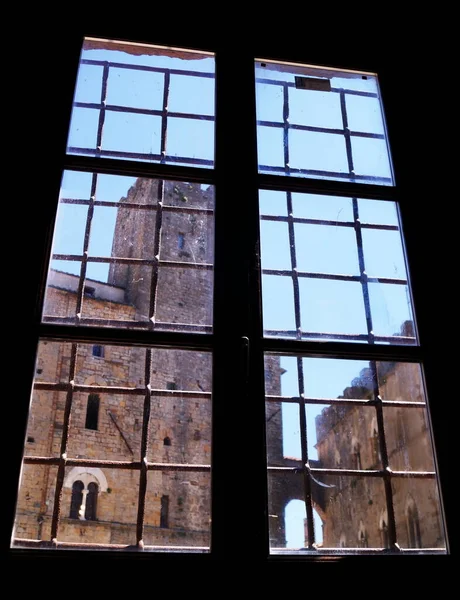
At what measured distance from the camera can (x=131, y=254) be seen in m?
2.21

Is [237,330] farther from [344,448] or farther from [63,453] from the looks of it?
[63,453]

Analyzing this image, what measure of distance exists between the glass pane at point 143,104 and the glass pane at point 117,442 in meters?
0.77

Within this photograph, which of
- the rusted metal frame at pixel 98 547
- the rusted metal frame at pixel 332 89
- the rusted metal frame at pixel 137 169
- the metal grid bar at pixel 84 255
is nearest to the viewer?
the rusted metal frame at pixel 98 547

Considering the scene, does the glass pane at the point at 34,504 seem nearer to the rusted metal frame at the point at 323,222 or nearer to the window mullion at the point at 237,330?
the window mullion at the point at 237,330

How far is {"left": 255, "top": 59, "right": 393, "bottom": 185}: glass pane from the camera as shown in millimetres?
2533

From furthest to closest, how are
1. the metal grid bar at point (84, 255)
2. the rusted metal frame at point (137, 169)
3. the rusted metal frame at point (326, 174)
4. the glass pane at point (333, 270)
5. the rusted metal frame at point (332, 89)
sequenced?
the rusted metal frame at point (332, 89) < the rusted metal frame at point (326, 174) < the rusted metal frame at point (137, 169) < the glass pane at point (333, 270) < the metal grid bar at point (84, 255)

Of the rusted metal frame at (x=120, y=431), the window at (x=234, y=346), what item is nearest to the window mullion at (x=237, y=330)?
the window at (x=234, y=346)

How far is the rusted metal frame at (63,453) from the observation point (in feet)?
5.91

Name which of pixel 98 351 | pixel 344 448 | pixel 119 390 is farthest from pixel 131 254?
pixel 344 448

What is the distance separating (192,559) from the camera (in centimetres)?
179

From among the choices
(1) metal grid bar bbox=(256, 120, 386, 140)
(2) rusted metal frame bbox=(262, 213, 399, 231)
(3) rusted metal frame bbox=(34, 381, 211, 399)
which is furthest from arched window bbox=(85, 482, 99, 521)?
(1) metal grid bar bbox=(256, 120, 386, 140)

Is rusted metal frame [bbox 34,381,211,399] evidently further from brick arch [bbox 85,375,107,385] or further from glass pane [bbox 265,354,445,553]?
glass pane [bbox 265,354,445,553]

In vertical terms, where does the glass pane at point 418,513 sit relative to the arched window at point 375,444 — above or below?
below

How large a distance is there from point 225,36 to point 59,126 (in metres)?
0.79
